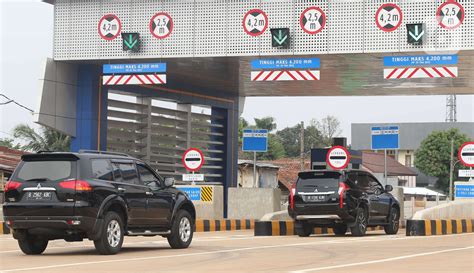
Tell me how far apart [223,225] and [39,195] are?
44.8 feet

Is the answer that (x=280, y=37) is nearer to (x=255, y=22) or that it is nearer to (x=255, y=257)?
(x=255, y=22)

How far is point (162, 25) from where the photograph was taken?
29406mm

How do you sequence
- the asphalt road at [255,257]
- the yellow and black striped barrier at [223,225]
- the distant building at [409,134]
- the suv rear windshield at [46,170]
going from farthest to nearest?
the distant building at [409,134]
the yellow and black striped barrier at [223,225]
the suv rear windshield at [46,170]
the asphalt road at [255,257]

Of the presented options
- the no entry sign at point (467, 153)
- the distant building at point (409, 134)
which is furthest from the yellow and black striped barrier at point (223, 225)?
the distant building at point (409, 134)

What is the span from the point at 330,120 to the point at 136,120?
91.5 meters

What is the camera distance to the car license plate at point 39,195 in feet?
49.5

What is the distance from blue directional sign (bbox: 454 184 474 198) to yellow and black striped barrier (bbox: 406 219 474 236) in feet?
5.58

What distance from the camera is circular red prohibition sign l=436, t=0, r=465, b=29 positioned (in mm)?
26922

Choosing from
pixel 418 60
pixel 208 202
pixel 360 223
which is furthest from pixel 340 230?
pixel 208 202

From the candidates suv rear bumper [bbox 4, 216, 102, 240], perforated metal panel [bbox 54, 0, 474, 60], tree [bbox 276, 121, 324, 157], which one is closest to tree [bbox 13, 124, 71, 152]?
perforated metal panel [bbox 54, 0, 474, 60]

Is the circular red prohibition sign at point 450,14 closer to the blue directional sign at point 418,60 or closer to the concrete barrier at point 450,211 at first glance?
the blue directional sign at point 418,60

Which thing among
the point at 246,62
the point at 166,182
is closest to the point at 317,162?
the point at 246,62

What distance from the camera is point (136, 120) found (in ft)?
114

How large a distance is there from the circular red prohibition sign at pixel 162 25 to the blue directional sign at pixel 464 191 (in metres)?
8.80
